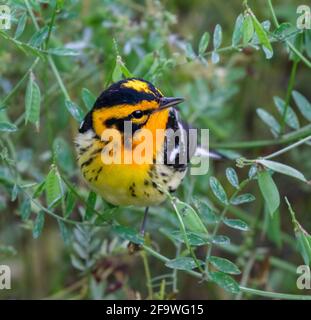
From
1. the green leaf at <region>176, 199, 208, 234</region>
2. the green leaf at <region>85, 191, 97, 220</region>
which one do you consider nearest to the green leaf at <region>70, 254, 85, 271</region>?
the green leaf at <region>85, 191, 97, 220</region>

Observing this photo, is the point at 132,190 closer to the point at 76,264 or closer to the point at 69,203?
the point at 69,203

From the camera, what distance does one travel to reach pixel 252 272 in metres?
3.67

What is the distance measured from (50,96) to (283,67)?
68.0 inches

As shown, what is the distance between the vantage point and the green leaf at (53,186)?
7.80 feet

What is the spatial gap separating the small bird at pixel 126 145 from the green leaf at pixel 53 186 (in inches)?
12.1

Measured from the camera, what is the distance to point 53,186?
2441mm

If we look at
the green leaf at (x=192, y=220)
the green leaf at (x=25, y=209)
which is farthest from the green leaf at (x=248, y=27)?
the green leaf at (x=25, y=209)

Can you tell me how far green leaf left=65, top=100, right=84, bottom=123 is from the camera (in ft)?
9.04

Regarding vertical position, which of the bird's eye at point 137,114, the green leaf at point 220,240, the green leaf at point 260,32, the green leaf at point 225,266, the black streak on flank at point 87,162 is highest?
the green leaf at point 260,32

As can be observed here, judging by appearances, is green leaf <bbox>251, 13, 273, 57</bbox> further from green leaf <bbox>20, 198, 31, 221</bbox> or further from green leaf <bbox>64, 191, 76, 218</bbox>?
green leaf <bbox>20, 198, 31, 221</bbox>

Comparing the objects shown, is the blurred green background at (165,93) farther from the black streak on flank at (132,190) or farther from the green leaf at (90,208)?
the black streak on flank at (132,190)
